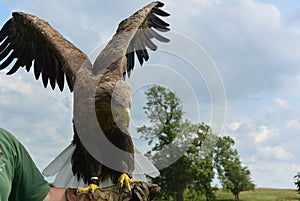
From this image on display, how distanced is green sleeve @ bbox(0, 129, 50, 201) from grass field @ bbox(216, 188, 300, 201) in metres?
40.4

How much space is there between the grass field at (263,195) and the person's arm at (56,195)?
4012 centimetres

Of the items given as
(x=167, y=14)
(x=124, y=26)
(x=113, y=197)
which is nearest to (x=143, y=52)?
(x=167, y=14)

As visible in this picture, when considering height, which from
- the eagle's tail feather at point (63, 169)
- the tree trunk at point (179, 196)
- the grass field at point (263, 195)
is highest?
the grass field at point (263, 195)

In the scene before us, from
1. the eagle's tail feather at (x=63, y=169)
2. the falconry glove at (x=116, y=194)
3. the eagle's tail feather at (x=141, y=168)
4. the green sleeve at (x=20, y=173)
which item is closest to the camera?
the green sleeve at (x=20, y=173)

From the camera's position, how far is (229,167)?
135ft

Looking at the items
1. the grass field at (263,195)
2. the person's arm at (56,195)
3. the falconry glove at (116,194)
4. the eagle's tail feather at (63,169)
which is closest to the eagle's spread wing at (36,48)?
the eagle's tail feather at (63,169)

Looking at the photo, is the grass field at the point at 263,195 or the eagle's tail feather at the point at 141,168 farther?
the grass field at the point at 263,195

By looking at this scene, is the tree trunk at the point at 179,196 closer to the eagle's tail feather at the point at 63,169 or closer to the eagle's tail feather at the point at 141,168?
the eagle's tail feather at the point at 141,168

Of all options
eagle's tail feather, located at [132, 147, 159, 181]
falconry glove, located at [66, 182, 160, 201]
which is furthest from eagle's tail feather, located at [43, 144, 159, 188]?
falconry glove, located at [66, 182, 160, 201]

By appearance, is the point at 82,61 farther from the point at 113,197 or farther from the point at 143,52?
the point at 113,197

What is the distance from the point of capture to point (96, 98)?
627cm

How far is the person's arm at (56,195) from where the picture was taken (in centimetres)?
269

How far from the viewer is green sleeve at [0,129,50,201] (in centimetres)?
239

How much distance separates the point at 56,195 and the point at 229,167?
3939 centimetres
